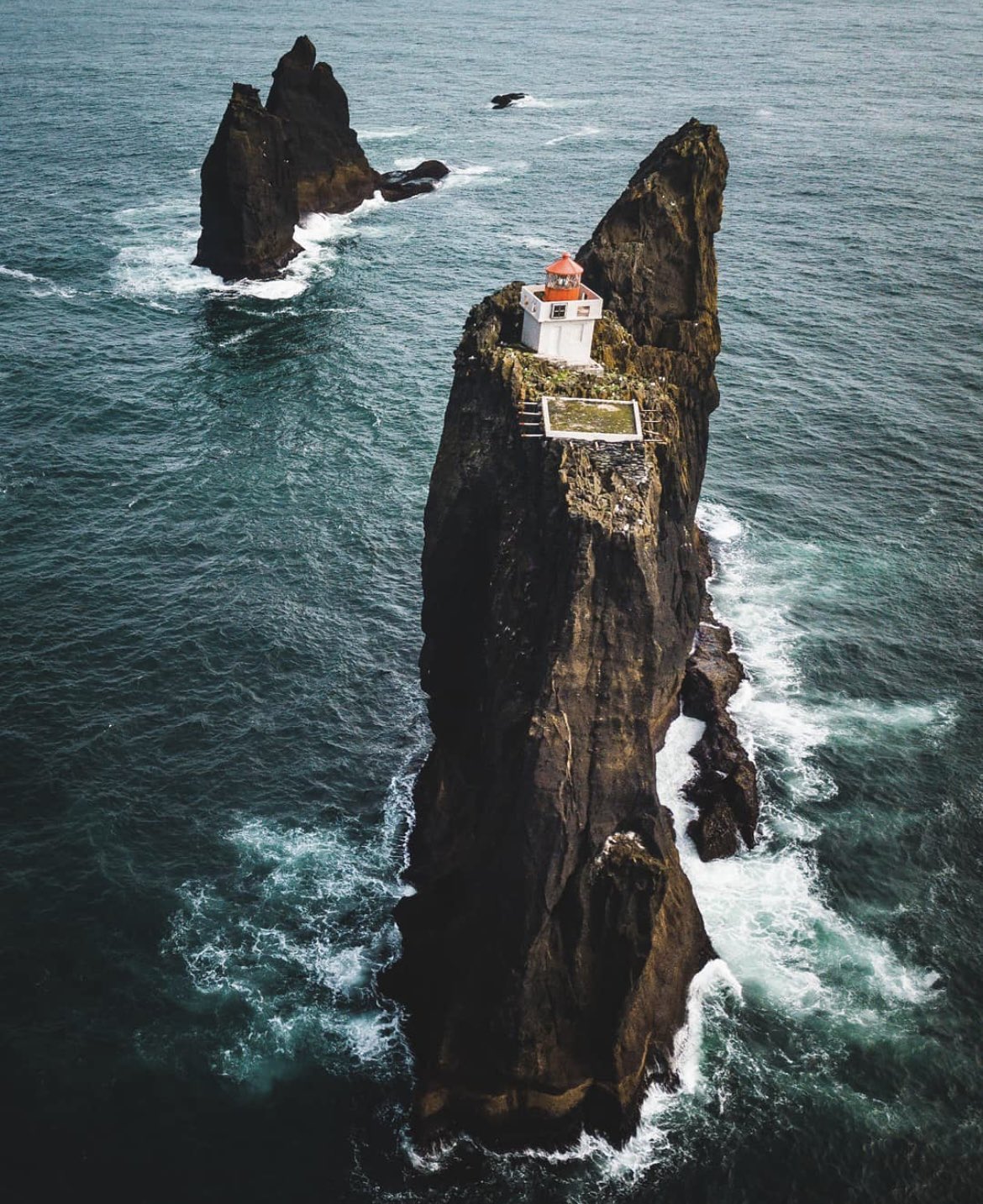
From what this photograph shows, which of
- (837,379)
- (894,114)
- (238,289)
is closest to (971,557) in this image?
(837,379)

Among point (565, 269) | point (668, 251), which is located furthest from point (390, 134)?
point (565, 269)

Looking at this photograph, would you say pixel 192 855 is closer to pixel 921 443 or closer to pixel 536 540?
pixel 536 540

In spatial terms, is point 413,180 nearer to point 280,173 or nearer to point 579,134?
point 280,173

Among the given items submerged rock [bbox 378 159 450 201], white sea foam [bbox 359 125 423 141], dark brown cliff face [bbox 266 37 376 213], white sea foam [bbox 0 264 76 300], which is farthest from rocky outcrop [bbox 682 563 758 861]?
white sea foam [bbox 359 125 423 141]

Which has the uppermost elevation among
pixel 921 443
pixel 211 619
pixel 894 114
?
pixel 894 114

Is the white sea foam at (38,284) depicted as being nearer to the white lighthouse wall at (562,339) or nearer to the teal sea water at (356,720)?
the teal sea water at (356,720)

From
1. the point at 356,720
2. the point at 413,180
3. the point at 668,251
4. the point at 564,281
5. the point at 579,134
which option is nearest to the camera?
the point at 564,281
